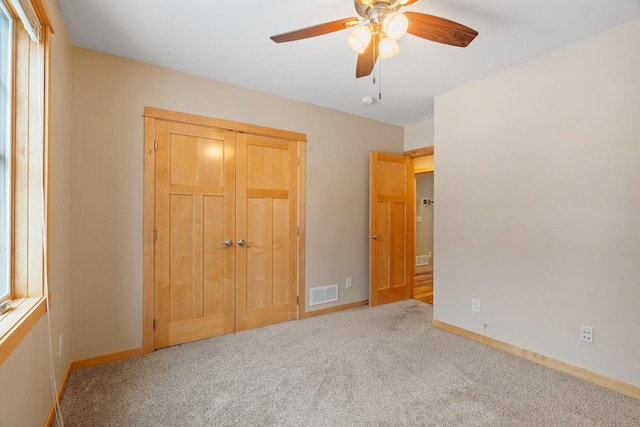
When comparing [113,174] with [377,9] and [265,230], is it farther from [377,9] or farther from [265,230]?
[377,9]

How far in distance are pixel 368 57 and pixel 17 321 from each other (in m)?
2.25

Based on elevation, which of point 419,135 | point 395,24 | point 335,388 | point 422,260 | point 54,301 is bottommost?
point 335,388

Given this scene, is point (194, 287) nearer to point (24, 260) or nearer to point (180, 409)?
point (180, 409)

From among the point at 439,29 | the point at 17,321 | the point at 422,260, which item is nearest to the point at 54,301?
the point at 17,321

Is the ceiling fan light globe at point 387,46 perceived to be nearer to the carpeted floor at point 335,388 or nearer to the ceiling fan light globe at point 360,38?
the ceiling fan light globe at point 360,38

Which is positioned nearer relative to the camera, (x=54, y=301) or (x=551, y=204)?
(x=54, y=301)

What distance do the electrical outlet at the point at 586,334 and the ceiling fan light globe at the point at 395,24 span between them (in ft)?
7.99

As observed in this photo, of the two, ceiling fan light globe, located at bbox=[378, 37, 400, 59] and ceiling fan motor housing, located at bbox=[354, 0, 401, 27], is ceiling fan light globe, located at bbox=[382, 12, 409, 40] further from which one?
ceiling fan light globe, located at bbox=[378, 37, 400, 59]

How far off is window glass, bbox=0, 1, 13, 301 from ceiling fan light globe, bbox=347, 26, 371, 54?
5.52 ft

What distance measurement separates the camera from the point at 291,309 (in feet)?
11.2

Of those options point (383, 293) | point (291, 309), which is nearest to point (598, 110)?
point (383, 293)

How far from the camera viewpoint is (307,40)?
2.26 m

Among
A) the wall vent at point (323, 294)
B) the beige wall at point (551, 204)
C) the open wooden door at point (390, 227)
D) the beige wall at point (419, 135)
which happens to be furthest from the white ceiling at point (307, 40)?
the wall vent at point (323, 294)

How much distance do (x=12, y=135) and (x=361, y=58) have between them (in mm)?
1969
